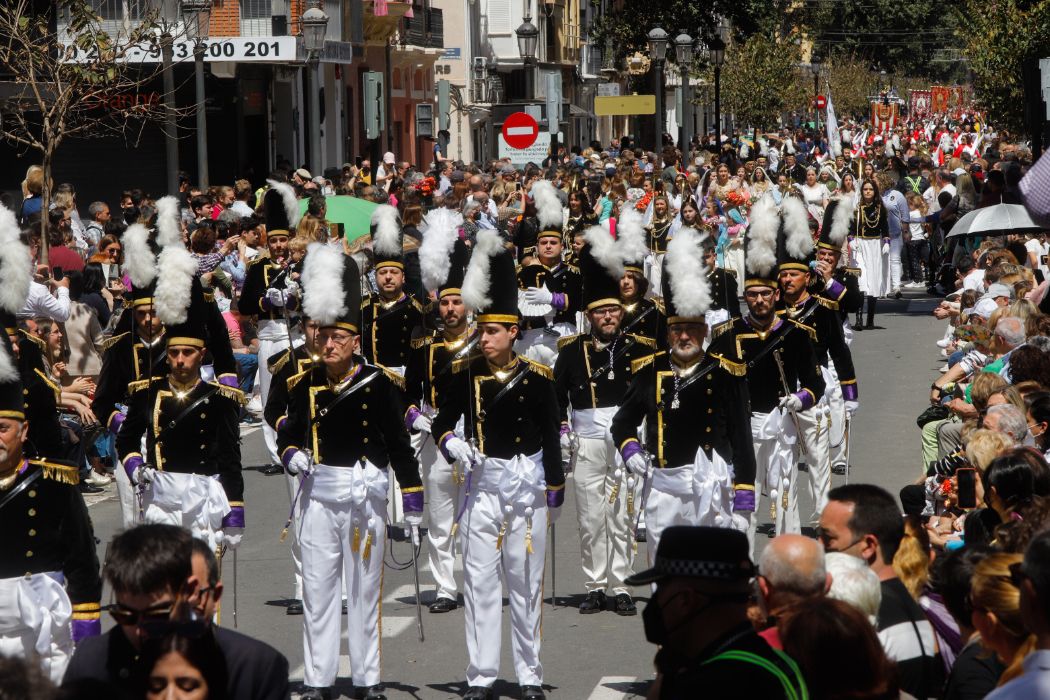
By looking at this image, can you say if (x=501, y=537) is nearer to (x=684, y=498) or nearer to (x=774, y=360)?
(x=684, y=498)

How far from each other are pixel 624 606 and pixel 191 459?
2.90 m

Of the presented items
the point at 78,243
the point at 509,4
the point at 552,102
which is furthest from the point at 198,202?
the point at 509,4

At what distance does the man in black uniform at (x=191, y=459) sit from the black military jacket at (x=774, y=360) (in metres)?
3.54

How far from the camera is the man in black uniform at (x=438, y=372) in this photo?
10.9 meters

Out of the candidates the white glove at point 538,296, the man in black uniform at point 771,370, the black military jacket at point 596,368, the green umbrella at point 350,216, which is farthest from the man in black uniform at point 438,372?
the green umbrella at point 350,216

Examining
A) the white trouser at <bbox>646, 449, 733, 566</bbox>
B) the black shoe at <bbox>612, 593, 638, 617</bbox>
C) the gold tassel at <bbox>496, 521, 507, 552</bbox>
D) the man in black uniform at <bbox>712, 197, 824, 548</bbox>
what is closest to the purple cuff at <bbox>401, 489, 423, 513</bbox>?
the gold tassel at <bbox>496, 521, 507, 552</bbox>

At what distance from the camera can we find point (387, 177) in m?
28.2

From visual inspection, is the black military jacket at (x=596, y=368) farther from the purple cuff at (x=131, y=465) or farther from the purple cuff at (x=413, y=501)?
the purple cuff at (x=131, y=465)

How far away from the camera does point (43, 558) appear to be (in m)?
7.11

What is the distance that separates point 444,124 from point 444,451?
36229 millimetres

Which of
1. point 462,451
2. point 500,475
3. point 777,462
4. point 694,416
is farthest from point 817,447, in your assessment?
point 462,451

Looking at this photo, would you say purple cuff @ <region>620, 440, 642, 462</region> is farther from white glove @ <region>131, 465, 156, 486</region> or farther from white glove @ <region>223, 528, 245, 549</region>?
white glove @ <region>131, 465, 156, 486</region>

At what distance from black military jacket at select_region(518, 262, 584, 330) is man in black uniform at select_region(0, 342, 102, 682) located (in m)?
8.24

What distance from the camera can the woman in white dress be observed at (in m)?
24.3
